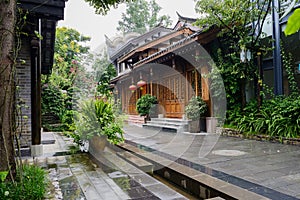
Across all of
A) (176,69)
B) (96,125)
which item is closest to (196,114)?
(176,69)

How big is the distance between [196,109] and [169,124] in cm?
198

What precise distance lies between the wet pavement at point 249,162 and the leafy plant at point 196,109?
1.96 meters

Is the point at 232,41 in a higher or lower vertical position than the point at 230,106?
higher

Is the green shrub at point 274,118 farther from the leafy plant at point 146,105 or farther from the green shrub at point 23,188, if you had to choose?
the green shrub at point 23,188

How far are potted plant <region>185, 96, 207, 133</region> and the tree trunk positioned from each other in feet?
21.8

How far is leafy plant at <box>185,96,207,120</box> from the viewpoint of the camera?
8.63m

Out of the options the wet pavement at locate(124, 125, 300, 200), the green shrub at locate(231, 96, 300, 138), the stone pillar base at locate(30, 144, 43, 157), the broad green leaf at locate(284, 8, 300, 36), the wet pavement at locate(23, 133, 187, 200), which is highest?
the broad green leaf at locate(284, 8, 300, 36)

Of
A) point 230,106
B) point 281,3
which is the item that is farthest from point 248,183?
point 281,3

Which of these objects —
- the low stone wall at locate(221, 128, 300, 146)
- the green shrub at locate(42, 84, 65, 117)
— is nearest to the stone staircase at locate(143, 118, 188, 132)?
the low stone wall at locate(221, 128, 300, 146)

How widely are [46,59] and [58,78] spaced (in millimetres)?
5719

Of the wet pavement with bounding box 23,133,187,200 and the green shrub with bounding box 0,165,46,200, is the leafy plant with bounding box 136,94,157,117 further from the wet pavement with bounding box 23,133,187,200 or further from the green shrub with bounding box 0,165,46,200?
the green shrub with bounding box 0,165,46,200

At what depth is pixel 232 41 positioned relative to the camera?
8.08 meters

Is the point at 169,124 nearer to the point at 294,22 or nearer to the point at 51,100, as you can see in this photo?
the point at 51,100

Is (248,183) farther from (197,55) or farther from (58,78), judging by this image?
(58,78)
